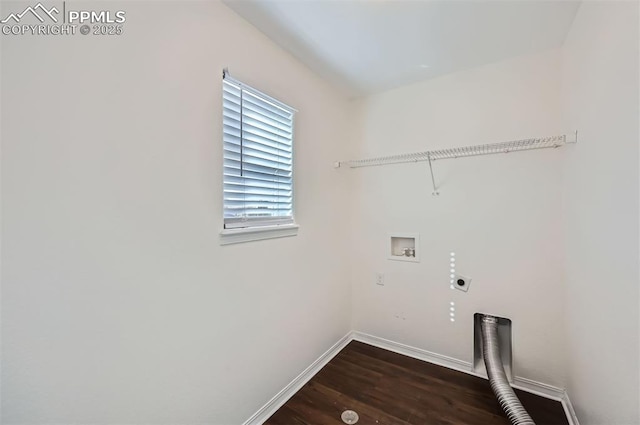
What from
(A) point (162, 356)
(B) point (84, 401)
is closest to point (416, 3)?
(A) point (162, 356)

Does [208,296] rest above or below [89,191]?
below

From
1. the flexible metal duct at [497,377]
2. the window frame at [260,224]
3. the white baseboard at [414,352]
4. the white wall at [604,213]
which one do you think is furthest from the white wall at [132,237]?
the white wall at [604,213]

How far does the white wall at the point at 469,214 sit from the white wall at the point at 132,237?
1.17 meters

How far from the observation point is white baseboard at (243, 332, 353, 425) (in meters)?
1.63

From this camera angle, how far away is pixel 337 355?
2389 millimetres

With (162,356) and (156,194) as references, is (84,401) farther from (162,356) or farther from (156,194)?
(156,194)

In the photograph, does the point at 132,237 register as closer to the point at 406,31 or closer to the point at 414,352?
the point at 406,31

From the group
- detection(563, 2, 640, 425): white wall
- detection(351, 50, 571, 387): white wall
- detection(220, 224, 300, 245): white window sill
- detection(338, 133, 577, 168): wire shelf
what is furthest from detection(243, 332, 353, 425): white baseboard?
detection(338, 133, 577, 168): wire shelf

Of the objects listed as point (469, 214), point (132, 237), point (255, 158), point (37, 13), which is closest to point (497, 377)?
point (469, 214)

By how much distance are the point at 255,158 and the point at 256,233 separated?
1.60 feet

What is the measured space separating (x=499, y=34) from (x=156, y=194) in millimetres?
2284

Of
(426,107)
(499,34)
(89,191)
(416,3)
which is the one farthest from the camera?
(426,107)

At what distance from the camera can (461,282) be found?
2111mm

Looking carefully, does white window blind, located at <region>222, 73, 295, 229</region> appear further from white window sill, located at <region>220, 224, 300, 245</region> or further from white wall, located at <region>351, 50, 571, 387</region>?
white wall, located at <region>351, 50, 571, 387</region>
